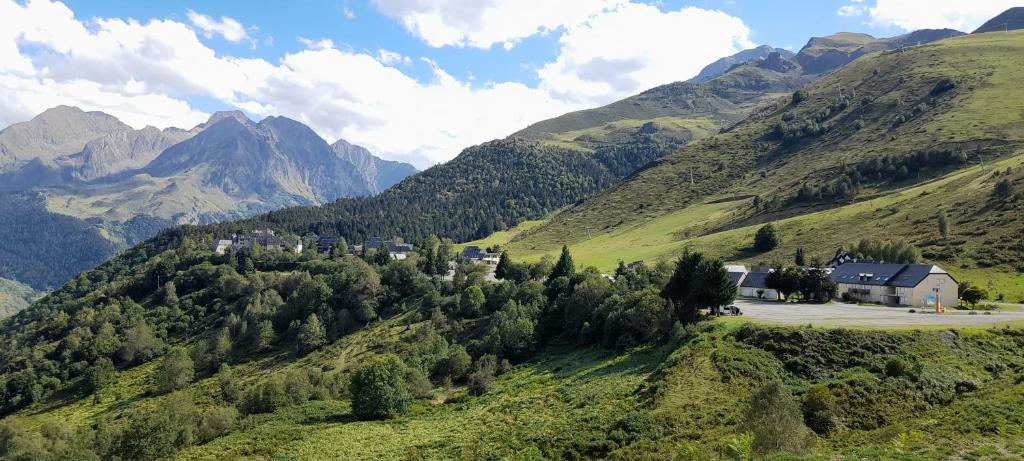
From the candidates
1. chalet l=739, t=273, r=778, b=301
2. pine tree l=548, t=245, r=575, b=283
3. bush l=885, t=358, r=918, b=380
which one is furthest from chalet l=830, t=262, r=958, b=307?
pine tree l=548, t=245, r=575, b=283

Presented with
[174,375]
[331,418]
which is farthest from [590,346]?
[174,375]

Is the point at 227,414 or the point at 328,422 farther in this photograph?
the point at 227,414

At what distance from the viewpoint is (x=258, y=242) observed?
17288cm

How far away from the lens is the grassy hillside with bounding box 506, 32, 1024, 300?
8856 cm

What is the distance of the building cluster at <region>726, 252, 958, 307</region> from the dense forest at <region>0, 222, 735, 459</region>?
14.4m

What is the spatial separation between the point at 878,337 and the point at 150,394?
95.5 meters

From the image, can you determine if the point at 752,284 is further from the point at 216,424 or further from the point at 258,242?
the point at 258,242

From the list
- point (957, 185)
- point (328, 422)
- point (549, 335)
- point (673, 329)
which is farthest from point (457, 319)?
point (957, 185)

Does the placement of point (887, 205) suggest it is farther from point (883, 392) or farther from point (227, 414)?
point (227, 414)

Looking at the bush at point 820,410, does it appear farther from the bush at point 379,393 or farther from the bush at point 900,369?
the bush at point 379,393

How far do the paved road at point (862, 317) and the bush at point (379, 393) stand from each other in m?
32.3

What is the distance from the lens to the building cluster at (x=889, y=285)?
6519 centimetres

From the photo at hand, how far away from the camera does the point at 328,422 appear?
5197 centimetres

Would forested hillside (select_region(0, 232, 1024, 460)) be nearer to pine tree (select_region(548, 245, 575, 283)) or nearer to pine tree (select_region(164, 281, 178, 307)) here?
pine tree (select_region(548, 245, 575, 283))
